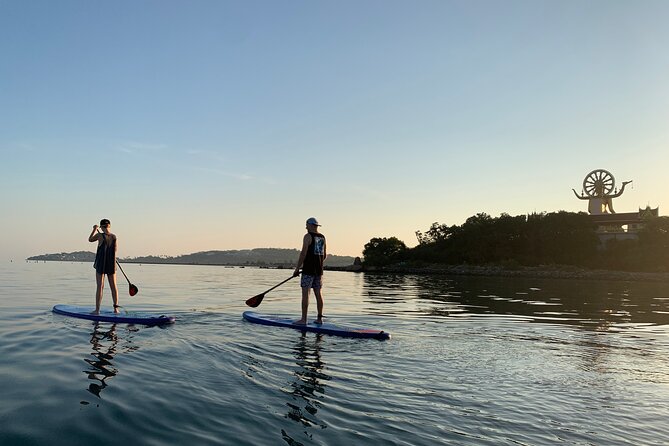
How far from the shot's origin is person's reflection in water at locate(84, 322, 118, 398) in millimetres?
6246

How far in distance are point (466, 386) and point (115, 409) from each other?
15.0ft

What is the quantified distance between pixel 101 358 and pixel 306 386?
3731 mm

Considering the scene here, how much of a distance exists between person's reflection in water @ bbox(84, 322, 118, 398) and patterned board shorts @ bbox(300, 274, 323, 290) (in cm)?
457

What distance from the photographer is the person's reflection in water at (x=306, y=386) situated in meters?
5.12

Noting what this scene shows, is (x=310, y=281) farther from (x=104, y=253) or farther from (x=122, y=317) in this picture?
(x=104, y=253)

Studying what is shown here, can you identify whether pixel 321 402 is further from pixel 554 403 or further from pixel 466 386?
pixel 554 403

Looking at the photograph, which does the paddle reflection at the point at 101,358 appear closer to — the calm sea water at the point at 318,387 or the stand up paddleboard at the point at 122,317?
the calm sea water at the point at 318,387

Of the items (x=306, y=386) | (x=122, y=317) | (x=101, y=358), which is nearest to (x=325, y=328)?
(x=306, y=386)

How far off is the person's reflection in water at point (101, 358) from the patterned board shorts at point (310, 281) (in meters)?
4.57

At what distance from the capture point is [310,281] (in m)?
12.3

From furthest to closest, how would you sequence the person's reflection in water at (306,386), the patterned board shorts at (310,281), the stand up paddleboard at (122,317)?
the patterned board shorts at (310,281) < the stand up paddleboard at (122,317) < the person's reflection in water at (306,386)

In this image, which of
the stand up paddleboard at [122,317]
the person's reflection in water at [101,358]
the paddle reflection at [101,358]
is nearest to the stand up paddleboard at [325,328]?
the stand up paddleboard at [122,317]

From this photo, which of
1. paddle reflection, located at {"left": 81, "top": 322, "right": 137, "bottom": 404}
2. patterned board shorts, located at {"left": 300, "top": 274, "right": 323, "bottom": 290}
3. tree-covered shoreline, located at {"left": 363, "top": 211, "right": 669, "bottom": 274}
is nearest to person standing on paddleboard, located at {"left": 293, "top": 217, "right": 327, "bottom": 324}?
patterned board shorts, located at {"left": 300, "top": 274, "right": 323, "bottom": 290}

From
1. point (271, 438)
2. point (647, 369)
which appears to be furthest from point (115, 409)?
point (647, 369)
